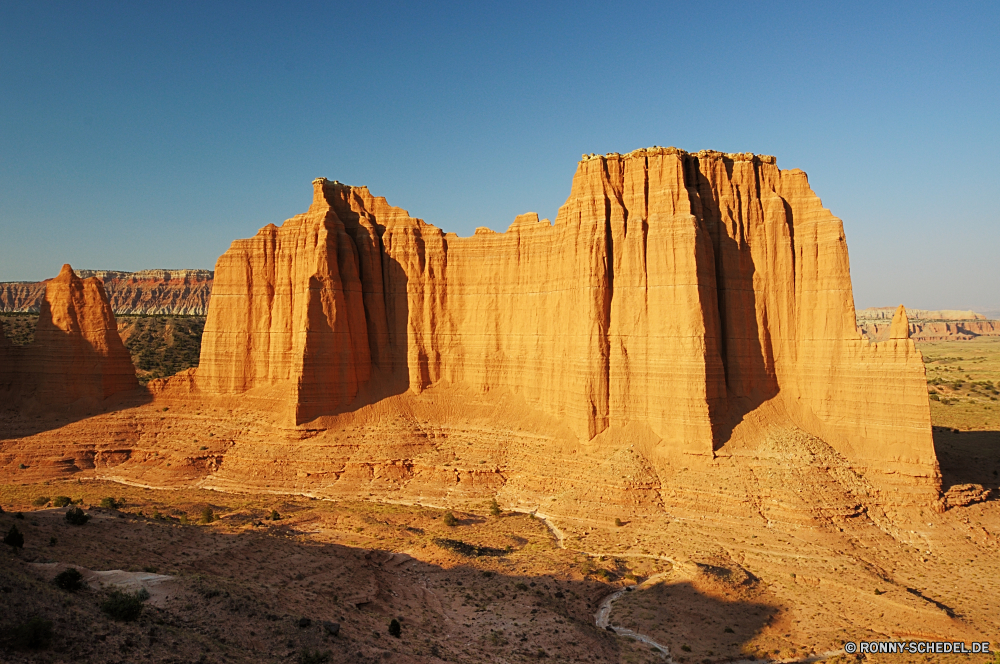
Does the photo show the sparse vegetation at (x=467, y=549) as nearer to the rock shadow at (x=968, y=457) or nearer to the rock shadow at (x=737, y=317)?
the rock shadow at (x=737, y=317)

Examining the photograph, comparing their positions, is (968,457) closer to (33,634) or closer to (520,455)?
(520,455)

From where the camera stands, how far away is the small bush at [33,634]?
13211mm

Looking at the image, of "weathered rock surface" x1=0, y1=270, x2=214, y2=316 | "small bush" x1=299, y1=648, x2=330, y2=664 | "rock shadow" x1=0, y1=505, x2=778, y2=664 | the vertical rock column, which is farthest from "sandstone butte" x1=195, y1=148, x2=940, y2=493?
"weathered rock surface" x1=0, y1=270, x2=214, y2=316

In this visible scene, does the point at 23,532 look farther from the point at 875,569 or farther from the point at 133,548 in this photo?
the point at 875,569

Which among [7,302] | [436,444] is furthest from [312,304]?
[7,302]

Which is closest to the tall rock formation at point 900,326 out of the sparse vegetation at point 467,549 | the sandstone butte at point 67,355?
the sparse vegetation at point 467,549

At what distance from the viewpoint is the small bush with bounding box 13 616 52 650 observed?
13211mm

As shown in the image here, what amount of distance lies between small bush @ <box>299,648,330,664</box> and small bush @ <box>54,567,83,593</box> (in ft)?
23.0

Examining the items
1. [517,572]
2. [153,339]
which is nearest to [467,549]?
[517,572]

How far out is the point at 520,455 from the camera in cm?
4144

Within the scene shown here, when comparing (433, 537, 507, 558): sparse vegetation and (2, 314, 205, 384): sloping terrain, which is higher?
(2, 314, 205, 384): sloping terrain

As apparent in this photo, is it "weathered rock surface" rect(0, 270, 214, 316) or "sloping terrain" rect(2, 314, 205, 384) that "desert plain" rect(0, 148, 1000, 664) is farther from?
"weathered rock surface" rect(0, 270, 214, 316)

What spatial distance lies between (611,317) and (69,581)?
3294 cm

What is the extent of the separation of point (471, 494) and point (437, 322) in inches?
643
